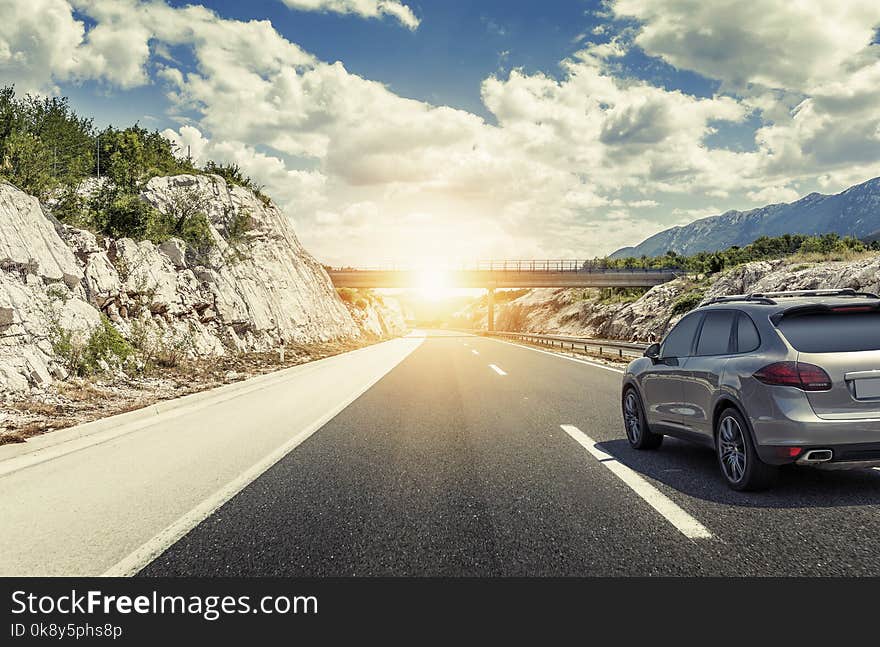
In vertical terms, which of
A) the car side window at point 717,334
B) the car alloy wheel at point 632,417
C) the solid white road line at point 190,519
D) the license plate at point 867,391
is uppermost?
the car side window at point 717,334

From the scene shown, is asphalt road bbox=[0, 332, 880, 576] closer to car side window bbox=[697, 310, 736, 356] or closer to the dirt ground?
car side window bbox=[697, 310, 736, 356]

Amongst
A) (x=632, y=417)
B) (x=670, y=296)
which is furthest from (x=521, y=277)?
(x=632, y=417)

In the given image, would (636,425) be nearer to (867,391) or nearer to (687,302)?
(867,391)

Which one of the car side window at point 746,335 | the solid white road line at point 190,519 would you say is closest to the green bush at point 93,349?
the solid white road line at point 190,519

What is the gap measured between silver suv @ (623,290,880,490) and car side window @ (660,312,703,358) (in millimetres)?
411

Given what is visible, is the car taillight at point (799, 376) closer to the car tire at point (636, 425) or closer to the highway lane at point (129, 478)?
the car tire at point (636, 425)

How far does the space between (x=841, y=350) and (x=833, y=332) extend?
184mm

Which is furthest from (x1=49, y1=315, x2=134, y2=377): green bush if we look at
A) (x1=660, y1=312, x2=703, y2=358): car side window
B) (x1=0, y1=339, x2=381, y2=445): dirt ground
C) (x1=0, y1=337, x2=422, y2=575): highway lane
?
(x1=660, y1=312, x2=703, y2=358): car side window

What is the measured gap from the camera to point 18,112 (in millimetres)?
29094

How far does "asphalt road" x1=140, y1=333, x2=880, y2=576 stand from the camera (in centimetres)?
365

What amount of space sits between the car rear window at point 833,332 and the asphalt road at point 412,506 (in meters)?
1.27

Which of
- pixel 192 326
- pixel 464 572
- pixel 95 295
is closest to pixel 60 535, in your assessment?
pixel 464 572

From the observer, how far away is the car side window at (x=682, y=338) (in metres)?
6.53

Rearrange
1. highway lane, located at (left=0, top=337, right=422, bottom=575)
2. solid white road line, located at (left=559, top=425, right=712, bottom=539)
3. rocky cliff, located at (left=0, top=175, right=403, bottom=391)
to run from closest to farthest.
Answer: highway lane, located at (left=0, top=337, right=422, bottom=575) → solid white road line, located at (left=559, top=425, right=712, bottom=539) → rocky cliff, located at (left=0, top=175, right=403, bottom=391)
